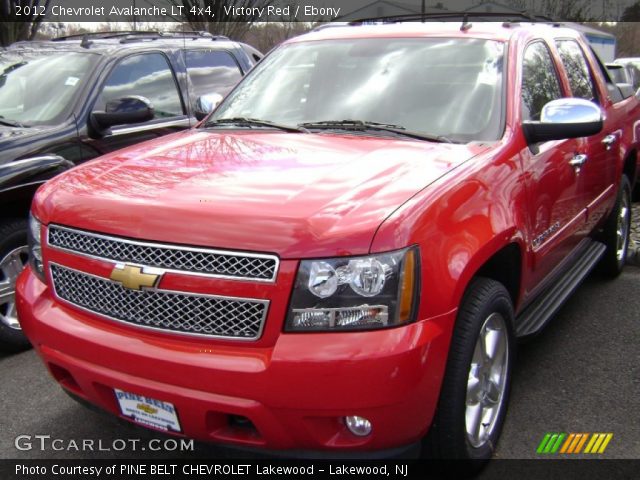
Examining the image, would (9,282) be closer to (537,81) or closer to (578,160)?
(537,81)

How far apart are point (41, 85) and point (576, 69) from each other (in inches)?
153

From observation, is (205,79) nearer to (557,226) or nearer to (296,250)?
(557,226)

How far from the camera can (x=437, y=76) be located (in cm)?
348

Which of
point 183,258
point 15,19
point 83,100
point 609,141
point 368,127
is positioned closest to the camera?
point 183,258

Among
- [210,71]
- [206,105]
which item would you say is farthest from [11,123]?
[210,71]

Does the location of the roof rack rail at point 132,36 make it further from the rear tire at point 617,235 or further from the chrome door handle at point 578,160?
the rear tire at point 617,235

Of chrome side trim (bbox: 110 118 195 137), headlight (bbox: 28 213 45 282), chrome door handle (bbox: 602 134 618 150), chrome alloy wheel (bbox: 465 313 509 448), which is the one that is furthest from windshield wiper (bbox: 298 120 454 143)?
chrome side trim (bbox: 110 118 195 137)

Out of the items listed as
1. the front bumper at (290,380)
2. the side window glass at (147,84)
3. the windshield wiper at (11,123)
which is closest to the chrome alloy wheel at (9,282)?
the windshield wiper at (11,123)

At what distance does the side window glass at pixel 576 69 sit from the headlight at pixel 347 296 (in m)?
2.63

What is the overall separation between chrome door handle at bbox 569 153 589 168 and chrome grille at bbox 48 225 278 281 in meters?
2.25

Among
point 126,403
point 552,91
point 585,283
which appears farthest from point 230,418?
point 585,283

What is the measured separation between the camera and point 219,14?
16453 millimetres

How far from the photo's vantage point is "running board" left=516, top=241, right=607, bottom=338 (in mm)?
3396

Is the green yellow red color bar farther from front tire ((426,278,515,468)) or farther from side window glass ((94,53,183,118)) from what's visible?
side window glass ((94,53,183,118))
